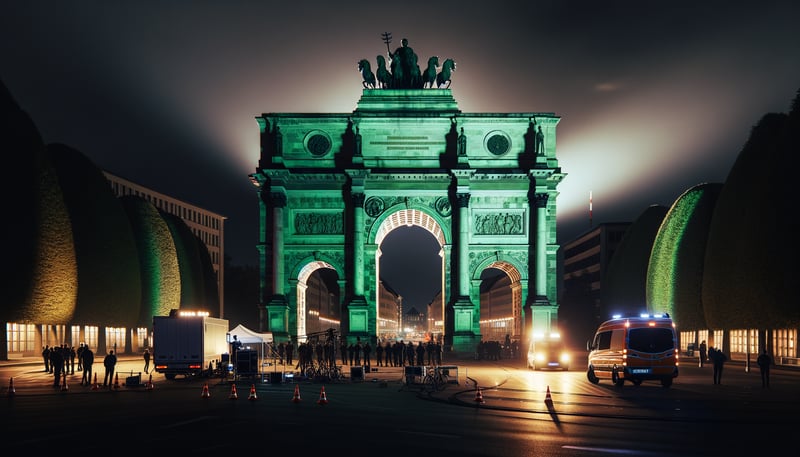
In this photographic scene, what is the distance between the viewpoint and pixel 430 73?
68.1 meters

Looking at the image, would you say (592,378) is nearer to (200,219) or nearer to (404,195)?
(404,195)

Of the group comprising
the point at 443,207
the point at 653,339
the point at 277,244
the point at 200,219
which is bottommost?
the point at 653,339

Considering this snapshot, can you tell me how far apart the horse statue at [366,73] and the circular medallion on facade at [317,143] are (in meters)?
5.53

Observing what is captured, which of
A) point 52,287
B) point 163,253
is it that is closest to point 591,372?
point 52,287

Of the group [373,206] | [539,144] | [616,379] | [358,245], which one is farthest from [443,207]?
[616,379]

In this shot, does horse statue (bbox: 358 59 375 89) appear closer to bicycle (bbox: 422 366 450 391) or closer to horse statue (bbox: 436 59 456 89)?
horse statue (bbox: 436 59 456 89)

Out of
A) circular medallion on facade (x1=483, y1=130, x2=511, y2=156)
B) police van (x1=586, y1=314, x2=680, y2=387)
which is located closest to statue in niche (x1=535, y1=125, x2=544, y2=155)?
circular medallion on facade (x1=483, y1=130, x2=511, y2=156)

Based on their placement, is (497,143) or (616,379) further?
(497,143)

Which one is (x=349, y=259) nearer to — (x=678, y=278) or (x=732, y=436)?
(x=678, y=278)

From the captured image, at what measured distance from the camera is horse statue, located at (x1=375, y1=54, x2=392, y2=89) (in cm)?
6819

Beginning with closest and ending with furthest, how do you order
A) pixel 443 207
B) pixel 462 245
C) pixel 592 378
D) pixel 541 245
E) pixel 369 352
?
pixel 592 378, pixel 369 352, pixel 541 245, pixel 462 245, pixel 443 207

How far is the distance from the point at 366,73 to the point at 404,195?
1028 cm

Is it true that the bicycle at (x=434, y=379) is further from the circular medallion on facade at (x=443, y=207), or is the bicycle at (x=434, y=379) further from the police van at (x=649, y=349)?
the circular medallion on facade at (x=443, y=207)

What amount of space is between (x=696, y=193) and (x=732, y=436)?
155ft
